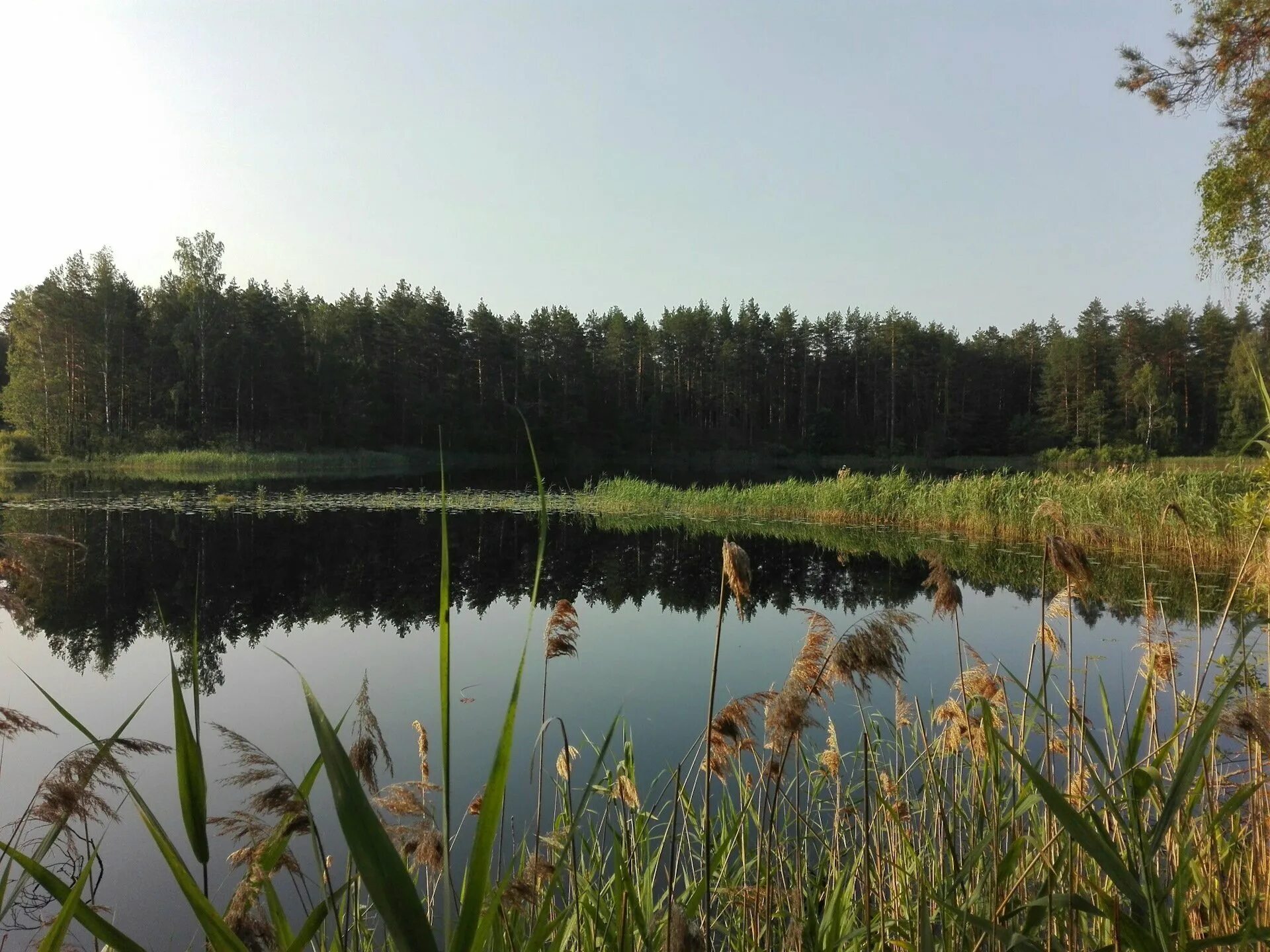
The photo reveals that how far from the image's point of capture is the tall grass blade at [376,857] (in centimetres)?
73

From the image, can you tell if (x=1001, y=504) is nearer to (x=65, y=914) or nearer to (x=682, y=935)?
(x=682, y=935)

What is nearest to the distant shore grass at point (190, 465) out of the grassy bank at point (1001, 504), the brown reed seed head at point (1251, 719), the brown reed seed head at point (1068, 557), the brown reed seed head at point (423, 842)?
the grassy bank at point (1001, 504)

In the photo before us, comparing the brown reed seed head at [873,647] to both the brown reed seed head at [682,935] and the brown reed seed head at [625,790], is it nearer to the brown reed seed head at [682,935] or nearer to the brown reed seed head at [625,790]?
the brown reed seed head at [682,935]

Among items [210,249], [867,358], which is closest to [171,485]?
[210,249]

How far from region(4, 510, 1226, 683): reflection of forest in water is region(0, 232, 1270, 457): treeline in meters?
22.3

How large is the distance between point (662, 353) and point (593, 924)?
5893 centimetres

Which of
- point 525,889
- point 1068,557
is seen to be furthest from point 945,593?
point 525,889

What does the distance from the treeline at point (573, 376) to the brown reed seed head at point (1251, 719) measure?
4167 centimetres

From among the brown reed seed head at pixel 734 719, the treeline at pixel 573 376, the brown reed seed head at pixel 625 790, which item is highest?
the treeline at pixel 573 376

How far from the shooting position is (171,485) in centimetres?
2834

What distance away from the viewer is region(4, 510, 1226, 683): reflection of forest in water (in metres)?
10.1

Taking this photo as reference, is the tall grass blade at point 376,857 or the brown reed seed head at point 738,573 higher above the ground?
the brown reed seed head at point 738,573

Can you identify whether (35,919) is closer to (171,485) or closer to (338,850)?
(338,850)

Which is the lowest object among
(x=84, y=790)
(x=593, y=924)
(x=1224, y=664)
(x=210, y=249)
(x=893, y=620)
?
(x=593, y=924)
